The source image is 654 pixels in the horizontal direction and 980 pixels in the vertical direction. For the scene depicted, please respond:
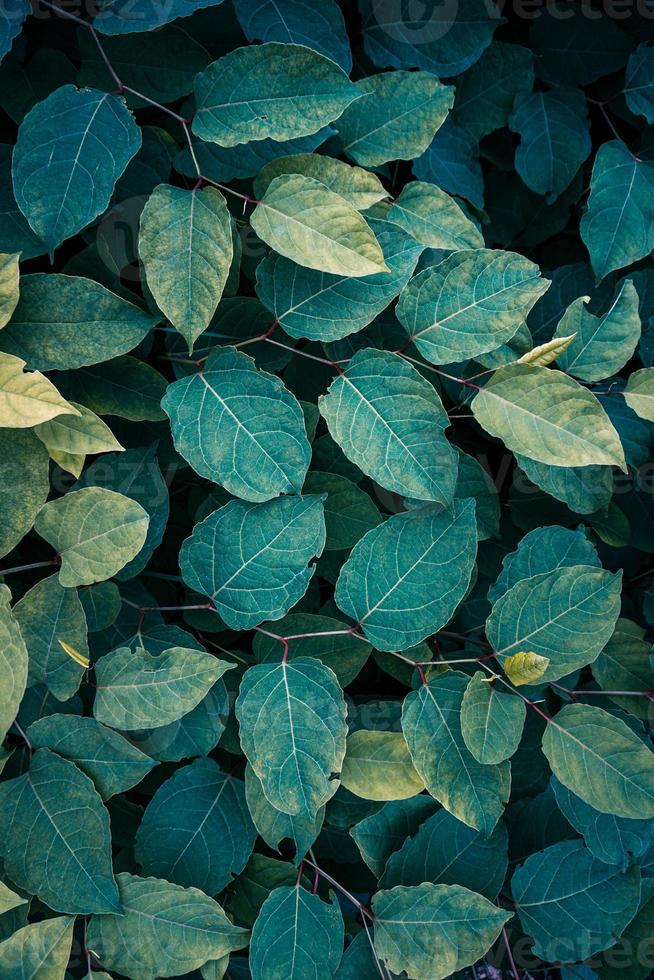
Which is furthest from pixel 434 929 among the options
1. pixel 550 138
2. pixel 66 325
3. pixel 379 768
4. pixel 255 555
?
pixel 550 138

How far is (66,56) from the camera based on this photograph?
3.72ft

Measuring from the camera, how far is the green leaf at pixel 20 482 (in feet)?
3.27

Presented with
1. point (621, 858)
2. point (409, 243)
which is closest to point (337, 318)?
point (409, 243)

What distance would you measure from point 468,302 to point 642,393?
0.33 m

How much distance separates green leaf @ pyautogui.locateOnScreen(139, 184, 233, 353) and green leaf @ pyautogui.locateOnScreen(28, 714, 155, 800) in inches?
20.0

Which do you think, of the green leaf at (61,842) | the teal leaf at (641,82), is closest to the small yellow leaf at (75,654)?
the green leaf at (61,842)

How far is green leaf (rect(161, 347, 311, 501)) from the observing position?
102 cm

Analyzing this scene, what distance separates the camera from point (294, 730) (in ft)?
3.37

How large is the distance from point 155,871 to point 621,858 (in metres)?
0.67

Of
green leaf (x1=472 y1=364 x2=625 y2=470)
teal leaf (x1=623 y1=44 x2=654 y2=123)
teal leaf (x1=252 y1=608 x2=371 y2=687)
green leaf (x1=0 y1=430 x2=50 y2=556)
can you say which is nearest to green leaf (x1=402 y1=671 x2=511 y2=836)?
teal leaf (x1=252 y1=608 x2=371 y2=687)

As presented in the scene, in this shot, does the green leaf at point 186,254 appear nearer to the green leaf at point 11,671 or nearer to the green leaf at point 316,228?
the green leaf at point 316,228

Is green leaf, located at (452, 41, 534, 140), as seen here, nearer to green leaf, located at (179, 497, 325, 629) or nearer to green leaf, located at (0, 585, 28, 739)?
green leaf, located at (179, 497, 325, 629)

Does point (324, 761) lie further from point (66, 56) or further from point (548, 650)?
point (66, 56)

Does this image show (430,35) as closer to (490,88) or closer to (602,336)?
(490,88)
